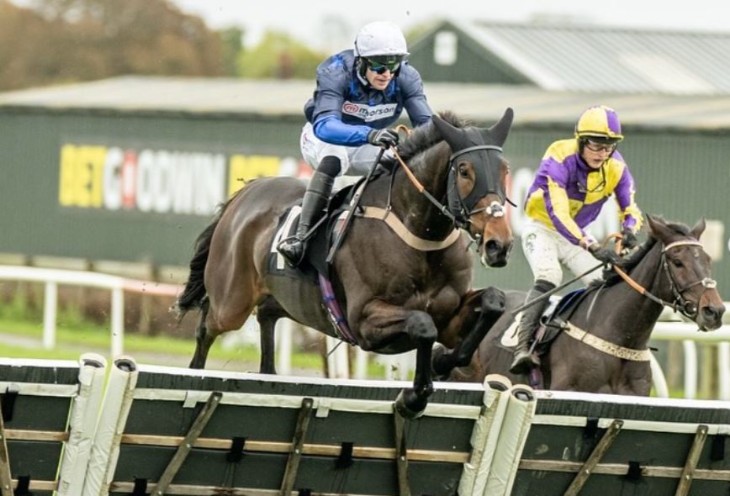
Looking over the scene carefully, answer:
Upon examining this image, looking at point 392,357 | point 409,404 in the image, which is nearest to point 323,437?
point 409,404

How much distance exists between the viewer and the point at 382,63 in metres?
8.17

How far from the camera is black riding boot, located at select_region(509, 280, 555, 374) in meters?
8.98

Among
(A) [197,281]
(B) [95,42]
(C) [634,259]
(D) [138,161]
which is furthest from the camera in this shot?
(B) [95,42]

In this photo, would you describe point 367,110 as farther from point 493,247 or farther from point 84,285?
point 84,285

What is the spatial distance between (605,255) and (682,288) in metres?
0.52

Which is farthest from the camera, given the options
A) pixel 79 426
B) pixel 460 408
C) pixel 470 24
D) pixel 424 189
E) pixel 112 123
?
pixel 470 24

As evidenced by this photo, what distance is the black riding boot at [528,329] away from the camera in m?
8.98

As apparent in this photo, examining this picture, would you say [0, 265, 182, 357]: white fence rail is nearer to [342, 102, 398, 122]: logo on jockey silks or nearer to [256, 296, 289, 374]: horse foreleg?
[256, 296, 289, 374]: horse foreleg

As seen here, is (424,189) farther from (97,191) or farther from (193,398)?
(97,191)

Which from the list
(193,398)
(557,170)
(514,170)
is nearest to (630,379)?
(557,170)

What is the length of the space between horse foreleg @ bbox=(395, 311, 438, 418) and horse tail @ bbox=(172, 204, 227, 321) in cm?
263

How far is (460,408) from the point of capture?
7.22 m

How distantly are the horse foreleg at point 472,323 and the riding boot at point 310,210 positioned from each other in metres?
0.98

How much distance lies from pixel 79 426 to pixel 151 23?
1679 inches
